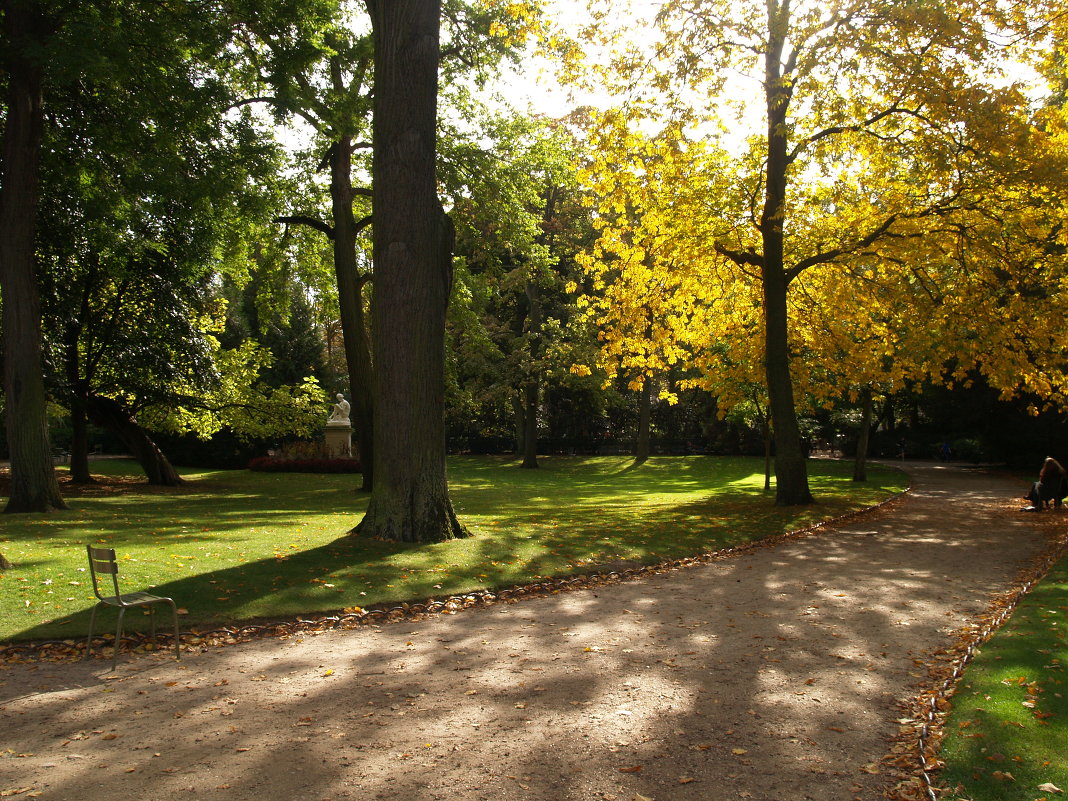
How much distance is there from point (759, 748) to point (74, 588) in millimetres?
7548

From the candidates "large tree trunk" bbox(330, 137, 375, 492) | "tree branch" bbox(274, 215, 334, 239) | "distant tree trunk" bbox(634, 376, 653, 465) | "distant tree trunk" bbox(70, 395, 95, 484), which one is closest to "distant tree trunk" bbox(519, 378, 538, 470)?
"distant tree trunk" bbox(634, 376, 653, 465)

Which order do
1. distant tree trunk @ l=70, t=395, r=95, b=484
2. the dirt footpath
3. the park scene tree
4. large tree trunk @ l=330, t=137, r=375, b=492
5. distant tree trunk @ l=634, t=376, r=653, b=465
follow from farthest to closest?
1. distant tree trunk @ l=634, t=376, r=653, b=465
2. distant tree trunk @ l=70, t=395, r=95, b=484
3. large tree trunk @ l=330, t=137, r=375, b=492
4. the park scene tree
5. the dirt footpath

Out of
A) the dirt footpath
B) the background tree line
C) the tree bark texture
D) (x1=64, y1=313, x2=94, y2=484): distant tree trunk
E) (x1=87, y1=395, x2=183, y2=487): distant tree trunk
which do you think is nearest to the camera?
the dirt footpath

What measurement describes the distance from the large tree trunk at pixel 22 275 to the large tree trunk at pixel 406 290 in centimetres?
820

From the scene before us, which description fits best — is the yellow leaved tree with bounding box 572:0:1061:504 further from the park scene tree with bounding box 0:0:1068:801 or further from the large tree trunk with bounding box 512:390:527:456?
the large tree trunk with bounding box 512:390:527:456

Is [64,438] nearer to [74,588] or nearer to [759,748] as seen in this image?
[74,588]

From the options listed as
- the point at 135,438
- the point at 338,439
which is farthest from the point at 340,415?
the point at 135,438

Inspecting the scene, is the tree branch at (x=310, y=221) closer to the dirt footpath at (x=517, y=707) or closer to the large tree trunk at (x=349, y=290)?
the large tree trunk at (x=349, y=290)

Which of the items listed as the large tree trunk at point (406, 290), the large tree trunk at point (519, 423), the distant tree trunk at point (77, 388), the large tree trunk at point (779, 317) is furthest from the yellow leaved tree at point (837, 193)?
the large tree trunk at point (519, 423)

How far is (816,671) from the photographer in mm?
6375

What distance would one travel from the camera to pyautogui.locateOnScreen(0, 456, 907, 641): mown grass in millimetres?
8691

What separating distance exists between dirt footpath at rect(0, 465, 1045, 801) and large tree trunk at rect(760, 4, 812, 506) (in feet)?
31.5

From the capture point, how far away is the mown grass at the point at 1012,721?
14.0 feet

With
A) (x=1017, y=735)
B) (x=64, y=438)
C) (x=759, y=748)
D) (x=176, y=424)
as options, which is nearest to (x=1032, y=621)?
(x=1017, y=735)
